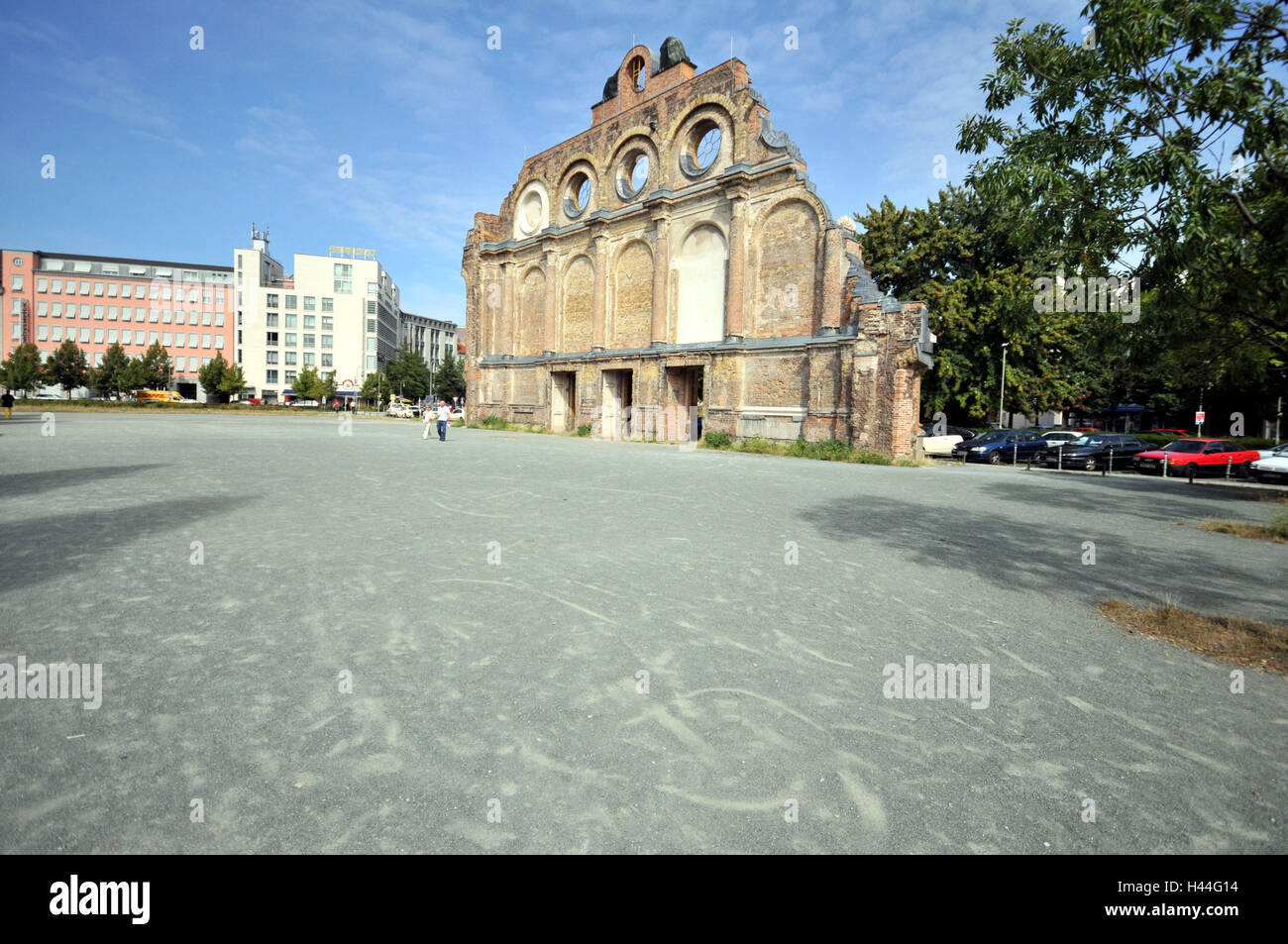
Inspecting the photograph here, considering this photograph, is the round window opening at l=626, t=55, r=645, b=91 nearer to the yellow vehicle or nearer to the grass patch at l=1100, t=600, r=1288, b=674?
the grass patch at l=1100, t=600, r=1288, b=674

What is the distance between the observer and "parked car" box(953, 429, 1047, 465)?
93.7 ft

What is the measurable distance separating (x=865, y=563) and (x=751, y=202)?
79.6 ft

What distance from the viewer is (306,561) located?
6.37 meters

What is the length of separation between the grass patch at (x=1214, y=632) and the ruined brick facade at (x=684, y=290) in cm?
1853

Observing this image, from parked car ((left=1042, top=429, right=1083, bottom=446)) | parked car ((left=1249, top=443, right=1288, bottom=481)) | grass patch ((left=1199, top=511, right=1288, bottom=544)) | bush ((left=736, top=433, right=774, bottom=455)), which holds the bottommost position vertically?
grass patch ((left=1199, top=511, right=1288, bottom=544))

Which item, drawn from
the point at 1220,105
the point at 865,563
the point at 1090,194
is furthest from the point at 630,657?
the point at 1220,105

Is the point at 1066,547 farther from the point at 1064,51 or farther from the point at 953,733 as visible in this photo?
the point at 953,733

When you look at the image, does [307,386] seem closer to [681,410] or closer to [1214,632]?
[681,410]

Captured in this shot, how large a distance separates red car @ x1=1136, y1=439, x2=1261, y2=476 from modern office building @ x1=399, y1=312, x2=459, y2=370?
12853cm

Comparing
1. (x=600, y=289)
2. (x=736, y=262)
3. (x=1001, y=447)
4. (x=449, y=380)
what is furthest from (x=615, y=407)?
(x=449, y=380)

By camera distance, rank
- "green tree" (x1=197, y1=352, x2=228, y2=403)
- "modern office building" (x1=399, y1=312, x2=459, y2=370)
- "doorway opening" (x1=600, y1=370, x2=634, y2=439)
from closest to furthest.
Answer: "doorway opening" (x1=600, y1=370, x2=634, y2=439), "green tree" (x1=197, y1=352, x2=228, y2=403), "modern office building" (x1=399, y1=312, x2=459, y2=370)

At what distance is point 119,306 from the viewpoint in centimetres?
9181

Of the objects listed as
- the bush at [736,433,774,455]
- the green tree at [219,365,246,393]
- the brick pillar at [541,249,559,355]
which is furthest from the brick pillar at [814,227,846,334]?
the green tree at [219,365,246,393]

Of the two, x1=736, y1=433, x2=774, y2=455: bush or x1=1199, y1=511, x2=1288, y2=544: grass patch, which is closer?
x1=1199, y1=511, x2=1288, y2=544: grass patch
